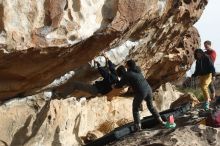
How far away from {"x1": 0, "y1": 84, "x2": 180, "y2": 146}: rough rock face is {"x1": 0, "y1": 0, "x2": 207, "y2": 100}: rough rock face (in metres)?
0.59

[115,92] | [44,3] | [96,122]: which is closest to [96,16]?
[44,3]

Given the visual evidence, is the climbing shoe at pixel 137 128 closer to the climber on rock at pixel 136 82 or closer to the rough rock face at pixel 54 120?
the climber on rock at pixel 136 82

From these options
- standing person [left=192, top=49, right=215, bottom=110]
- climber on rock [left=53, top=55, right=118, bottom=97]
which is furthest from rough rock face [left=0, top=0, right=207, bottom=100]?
standing person [left=192, top=49, right=215, bottom=110]

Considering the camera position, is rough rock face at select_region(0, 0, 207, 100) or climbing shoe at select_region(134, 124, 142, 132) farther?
climbing shoe at select_region(134, 124, 142, 132)

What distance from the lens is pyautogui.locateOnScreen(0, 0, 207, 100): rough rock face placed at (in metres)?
10.0

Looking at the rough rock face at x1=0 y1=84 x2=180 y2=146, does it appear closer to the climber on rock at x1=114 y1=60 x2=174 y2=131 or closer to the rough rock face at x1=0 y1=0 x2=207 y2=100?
the rough rock face at x1=0 y1=0 x2=207 y2=100

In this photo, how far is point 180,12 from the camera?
16.0 meters

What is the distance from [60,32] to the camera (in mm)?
10719

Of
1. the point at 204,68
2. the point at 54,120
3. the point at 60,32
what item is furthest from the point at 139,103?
the point at 60,32

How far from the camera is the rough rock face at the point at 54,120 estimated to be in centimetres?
1295

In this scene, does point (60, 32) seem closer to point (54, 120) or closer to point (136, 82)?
point (136, 82)

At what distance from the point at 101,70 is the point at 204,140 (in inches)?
127

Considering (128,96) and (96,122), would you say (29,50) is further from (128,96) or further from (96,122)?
(128,96)

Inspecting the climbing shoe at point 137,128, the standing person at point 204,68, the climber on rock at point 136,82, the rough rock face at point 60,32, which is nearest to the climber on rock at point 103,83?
the climber on rock at point 136,82
